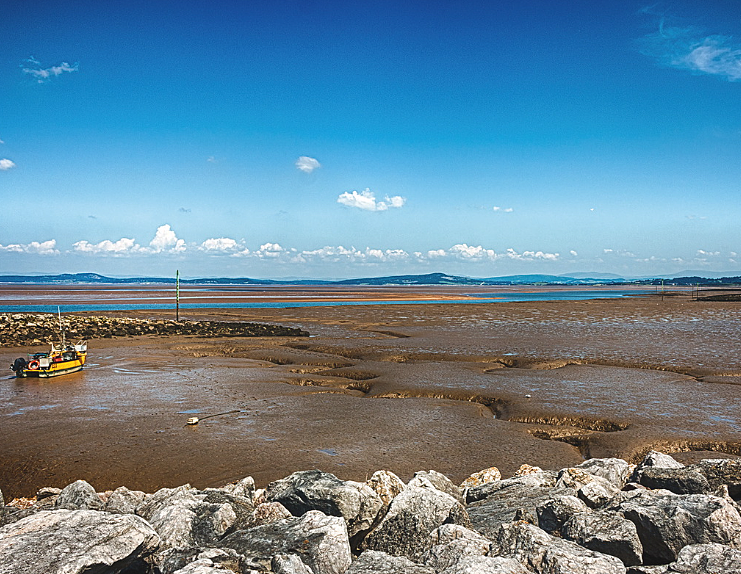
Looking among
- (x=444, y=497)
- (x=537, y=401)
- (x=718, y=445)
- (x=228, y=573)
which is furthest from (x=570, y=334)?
(x=228, y=573)

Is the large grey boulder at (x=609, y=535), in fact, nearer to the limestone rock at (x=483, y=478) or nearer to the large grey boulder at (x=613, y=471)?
the large grey boulder at (x=613, y=471)

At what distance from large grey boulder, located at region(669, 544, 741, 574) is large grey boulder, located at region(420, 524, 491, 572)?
1686 millimetres

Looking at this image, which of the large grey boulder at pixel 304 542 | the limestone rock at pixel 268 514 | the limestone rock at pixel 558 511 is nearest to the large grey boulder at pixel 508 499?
the limestone rock at pixel 558 511

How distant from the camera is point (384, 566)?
4.96m

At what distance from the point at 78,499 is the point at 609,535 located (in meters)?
6.20

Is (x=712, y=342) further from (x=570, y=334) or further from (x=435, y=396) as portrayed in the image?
(x=435, y=396)

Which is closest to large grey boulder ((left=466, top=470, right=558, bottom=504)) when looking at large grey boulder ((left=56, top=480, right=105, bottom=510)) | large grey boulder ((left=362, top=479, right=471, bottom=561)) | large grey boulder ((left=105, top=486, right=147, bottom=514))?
large grey boulder ((left=362, top=479, right=471, bottom=561))

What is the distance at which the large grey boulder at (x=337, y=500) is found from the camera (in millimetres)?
6176

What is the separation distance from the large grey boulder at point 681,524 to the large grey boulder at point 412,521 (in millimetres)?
1764

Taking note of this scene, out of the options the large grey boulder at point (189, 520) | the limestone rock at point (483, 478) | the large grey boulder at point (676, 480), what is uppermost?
the large grey boulder at point (676, 480)

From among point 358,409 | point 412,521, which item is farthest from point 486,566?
point 358,409

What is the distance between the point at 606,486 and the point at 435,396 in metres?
9.13

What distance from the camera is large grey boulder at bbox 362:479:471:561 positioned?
5688 mm

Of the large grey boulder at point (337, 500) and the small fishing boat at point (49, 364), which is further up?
the large grey boulder at point (337, 500)
